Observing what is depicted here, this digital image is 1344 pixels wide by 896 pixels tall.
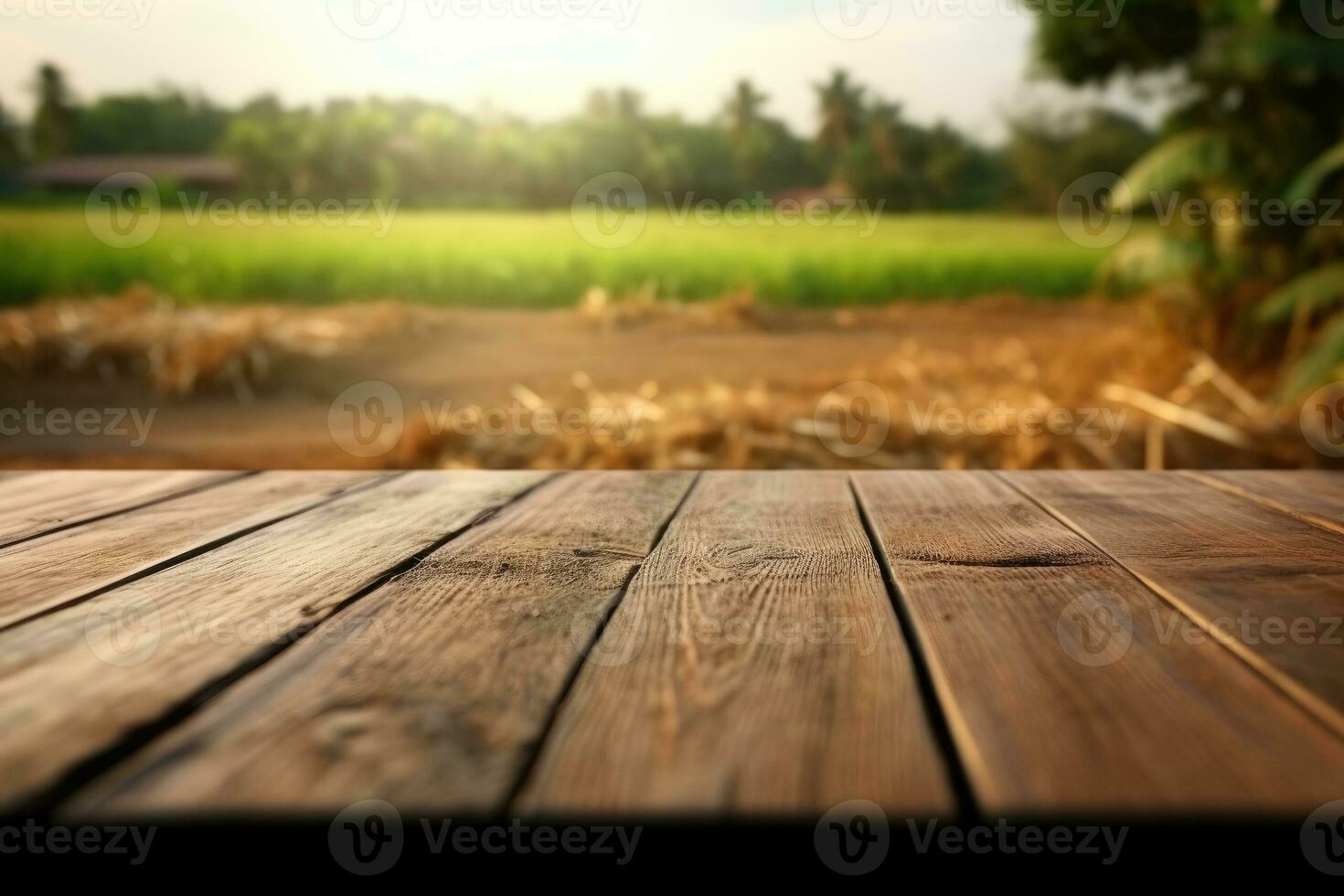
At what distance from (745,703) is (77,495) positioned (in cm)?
86

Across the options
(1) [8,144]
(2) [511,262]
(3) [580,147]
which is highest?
(1) [8,144]

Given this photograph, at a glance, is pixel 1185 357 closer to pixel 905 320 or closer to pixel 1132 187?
pixel 1132 187

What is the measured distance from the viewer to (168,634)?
1.76 ft

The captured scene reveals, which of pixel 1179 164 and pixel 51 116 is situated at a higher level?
pixel 51 116

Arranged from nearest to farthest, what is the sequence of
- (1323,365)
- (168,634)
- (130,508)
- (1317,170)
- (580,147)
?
(168,634)
(130,508)
(1323,365)
(1317,170)
(580,147)

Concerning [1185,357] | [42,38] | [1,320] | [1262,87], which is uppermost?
[42,38]

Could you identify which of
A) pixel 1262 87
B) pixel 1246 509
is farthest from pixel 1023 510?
pixel 1262 87

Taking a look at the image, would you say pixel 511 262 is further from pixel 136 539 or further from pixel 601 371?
pixel 136 539

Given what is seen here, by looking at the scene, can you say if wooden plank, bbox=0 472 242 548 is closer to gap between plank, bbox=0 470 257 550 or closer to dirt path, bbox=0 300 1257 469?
gap between plank, bbox=0 470 257 550

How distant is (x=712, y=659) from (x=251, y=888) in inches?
8.8

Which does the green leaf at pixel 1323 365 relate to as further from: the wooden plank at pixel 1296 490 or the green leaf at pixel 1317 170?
the wooden plank at pixel 1296 490

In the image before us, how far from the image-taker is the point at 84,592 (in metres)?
0.62

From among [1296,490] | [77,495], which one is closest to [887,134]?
[1296,490]

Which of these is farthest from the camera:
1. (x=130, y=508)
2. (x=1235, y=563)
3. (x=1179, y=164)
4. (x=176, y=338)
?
(x=176, y=338)
